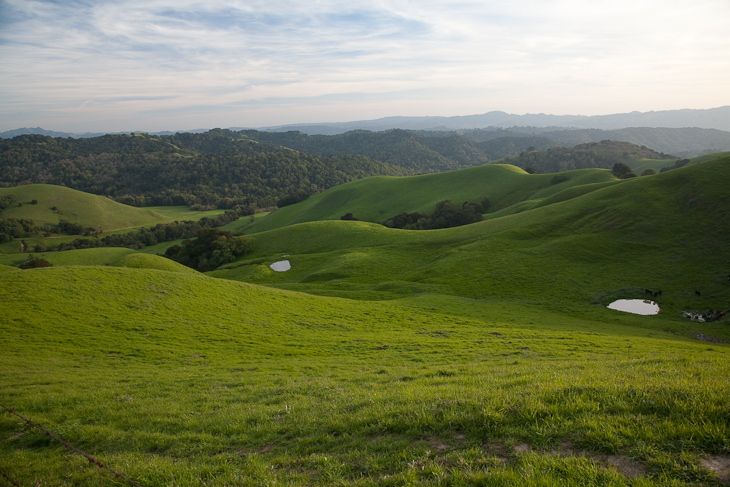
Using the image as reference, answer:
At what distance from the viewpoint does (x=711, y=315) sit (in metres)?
33.9

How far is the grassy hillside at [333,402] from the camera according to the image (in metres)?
7.03

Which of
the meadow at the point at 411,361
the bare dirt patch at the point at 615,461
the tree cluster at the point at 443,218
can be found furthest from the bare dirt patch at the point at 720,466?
the tree cluster at the point at 443,218

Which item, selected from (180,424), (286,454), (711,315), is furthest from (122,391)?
(711,315)

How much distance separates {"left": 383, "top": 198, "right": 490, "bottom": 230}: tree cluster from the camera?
98625 millimetres

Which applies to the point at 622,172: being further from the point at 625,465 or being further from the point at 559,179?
the point at 625,465

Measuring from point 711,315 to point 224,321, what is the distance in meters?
46.1

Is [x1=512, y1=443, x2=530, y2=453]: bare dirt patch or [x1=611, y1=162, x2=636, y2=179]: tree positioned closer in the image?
[x1=512, y1=443, x2=530, y2=453]: bare dirt patch

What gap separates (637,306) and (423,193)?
346 ft

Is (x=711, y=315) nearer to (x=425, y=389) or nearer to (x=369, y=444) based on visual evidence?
(x=425, y=389)

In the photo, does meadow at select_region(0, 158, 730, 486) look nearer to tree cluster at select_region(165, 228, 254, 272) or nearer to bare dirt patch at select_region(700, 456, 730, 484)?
bare dirt patch at select_region(700, 456, 730, 484)

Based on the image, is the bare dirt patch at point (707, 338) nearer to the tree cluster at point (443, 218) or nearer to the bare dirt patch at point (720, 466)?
the bare dirt patch at point (720, 466)

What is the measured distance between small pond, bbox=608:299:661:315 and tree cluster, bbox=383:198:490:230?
59.2 meters

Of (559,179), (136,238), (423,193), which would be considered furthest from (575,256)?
(136,238)

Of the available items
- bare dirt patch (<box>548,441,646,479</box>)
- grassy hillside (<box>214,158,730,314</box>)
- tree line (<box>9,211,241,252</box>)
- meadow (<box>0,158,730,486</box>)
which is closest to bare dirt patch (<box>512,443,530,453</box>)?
meadow (<box>0,158,730,486</box>)
